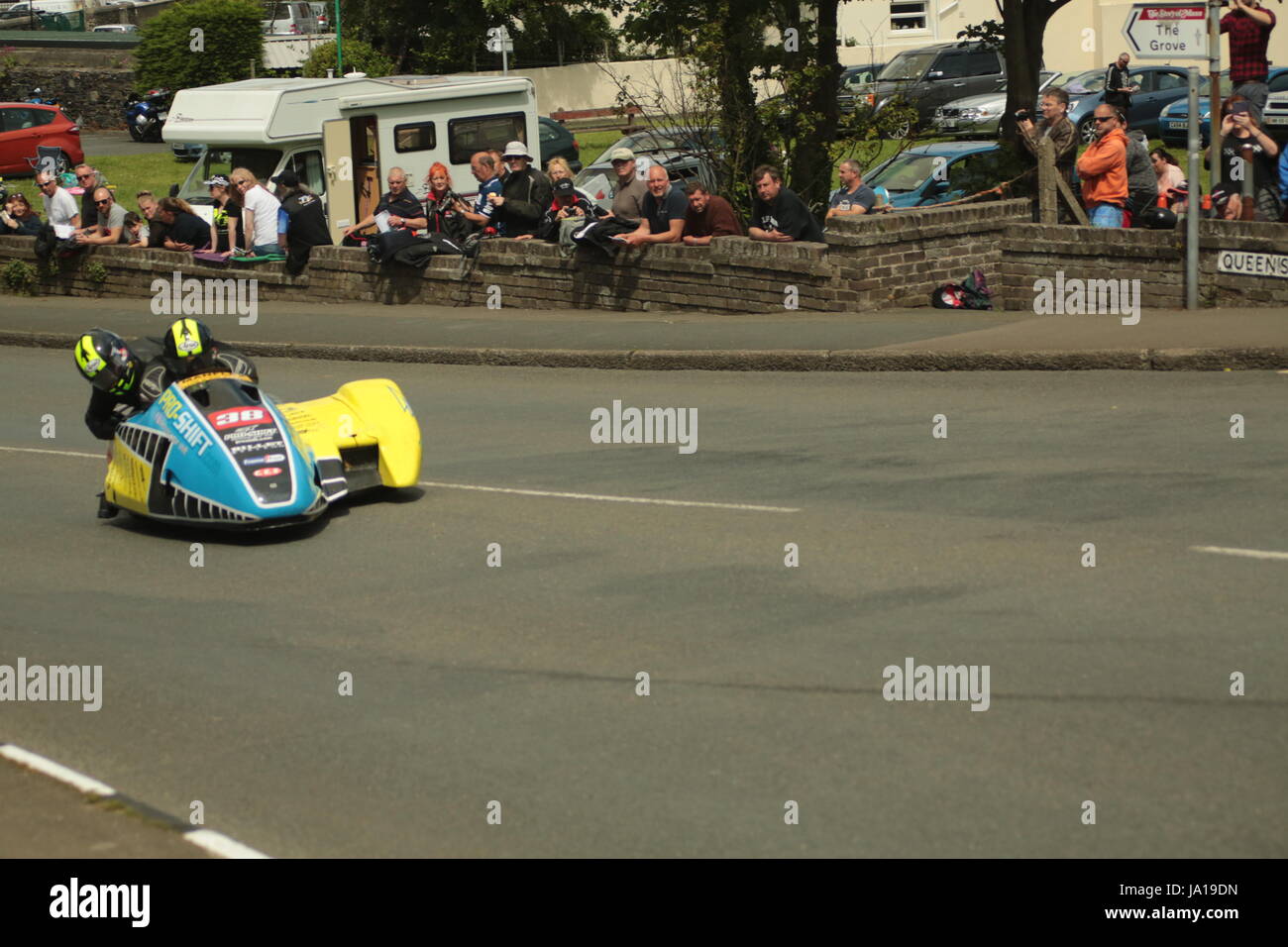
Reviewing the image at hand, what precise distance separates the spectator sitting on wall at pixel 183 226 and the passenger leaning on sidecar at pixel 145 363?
1394 centimetres

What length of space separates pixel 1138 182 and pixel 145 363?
10982mm

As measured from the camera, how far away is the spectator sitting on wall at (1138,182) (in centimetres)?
1797

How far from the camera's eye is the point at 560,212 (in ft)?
A: 69.1

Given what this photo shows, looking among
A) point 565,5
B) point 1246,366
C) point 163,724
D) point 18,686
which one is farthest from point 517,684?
point 565,5

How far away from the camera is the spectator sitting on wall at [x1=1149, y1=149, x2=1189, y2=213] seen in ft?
61.1

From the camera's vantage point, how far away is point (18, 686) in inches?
320

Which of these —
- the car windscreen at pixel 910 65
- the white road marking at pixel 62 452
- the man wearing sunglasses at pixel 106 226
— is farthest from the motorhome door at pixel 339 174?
the car windscreen at pixel 910 65

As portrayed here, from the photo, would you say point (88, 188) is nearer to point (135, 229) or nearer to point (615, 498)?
point (135, 229)

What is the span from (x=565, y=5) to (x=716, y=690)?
171 feet

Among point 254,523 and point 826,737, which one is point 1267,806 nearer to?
point 826,737

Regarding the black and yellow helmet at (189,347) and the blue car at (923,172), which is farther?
the blue car at (923,172)

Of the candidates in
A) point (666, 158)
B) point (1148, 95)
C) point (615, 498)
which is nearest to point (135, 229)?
point (666, 158)

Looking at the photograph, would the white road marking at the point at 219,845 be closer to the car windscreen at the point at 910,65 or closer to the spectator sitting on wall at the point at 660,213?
the spectator sitting on wall at the point at 660,213

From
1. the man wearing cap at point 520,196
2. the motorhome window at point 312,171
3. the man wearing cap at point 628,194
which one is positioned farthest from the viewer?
the motorhome window at point 312,171
